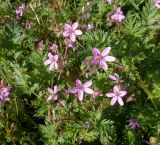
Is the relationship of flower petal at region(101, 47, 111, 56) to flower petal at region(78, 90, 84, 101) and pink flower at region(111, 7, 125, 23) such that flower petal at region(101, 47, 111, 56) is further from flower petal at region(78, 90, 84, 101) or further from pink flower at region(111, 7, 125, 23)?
pink flower at region(111, 7, 125, 23)

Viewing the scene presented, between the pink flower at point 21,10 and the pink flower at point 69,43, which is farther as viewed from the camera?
the pink flower at point 21,10

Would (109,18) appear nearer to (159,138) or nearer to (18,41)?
(18,41)

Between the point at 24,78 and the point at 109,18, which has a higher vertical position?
the point at 109,18

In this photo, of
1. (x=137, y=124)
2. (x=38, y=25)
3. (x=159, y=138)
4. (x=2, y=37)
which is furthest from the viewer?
(x=38, y=25)

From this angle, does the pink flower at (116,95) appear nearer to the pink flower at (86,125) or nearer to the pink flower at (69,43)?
the pink flower at (86,125)

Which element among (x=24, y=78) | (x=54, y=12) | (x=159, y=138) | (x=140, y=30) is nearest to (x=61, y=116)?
(x=24, y=78)

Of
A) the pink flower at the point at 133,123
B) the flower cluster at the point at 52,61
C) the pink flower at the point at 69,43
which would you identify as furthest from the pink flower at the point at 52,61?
the pink flower at the point at 133,123

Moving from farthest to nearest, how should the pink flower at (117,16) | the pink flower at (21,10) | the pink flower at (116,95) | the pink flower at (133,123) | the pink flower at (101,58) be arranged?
the pink flower at (21,10)
the pink flower at (117,16)
the pink flower at (133,123)
the pink flower at (116,95)
the pink flower at (101,58)

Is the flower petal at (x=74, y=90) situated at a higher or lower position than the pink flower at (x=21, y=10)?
lower

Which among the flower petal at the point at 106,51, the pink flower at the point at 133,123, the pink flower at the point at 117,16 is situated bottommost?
the pink flower at the point at 133,123

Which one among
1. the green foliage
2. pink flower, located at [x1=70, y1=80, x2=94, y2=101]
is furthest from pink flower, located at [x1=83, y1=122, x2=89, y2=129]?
pink flower, located at [x1=70, y1=80, x2=94, y2=101]

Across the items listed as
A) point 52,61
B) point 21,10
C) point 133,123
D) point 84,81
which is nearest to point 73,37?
point 52,61
